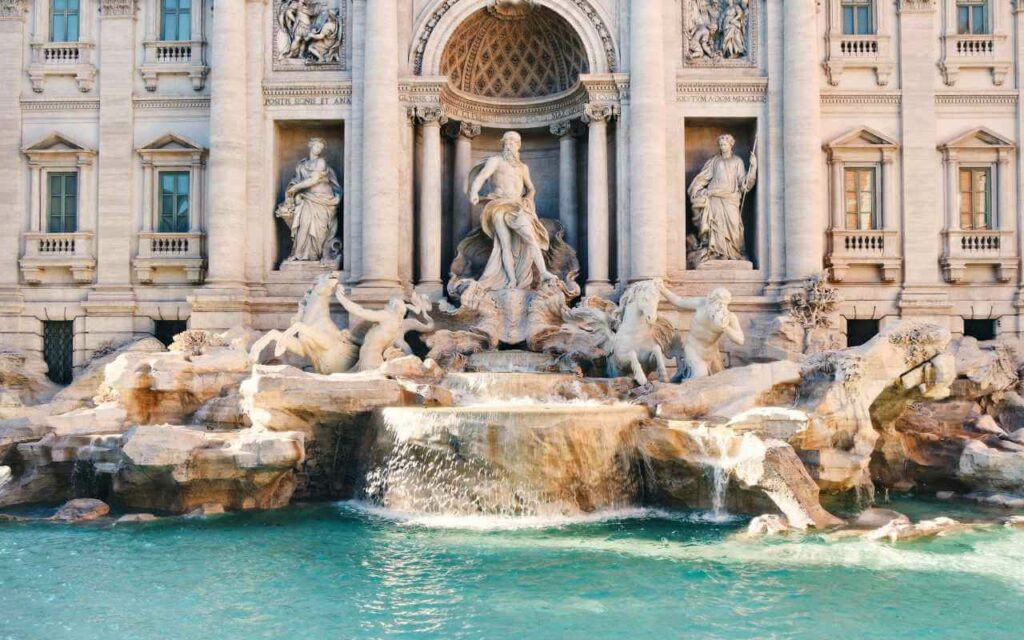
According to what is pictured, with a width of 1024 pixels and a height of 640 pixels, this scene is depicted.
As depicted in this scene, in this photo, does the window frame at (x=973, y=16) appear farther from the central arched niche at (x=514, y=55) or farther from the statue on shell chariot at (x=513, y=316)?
the statue on shell chariot at (x=513, y=316)

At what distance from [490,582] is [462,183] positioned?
1320 centimetres

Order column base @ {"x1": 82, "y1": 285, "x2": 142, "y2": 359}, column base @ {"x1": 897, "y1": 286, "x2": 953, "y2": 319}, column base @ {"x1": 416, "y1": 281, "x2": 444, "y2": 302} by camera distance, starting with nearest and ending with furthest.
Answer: column base @ {"x1": 416, "y1": 281, "x2": 444, "y2": 302}
column base @ {"x1": 897, "y1": 286, "x2": 953, "y2": 319}
column base @ {"x1": 82, "y1": 285, "x2": 142, "y2": 359}

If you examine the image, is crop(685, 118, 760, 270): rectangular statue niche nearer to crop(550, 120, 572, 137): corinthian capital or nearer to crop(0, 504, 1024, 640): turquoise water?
crop(550, 120, 572, 137): corinthian capital

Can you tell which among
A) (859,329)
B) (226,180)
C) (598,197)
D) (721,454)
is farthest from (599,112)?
(721,454)

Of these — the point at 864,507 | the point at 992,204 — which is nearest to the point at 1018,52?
the point at 992,204

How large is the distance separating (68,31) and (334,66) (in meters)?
6.80

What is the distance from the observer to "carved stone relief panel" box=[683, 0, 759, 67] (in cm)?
1945

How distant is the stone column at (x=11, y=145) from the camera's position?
65.8 ft

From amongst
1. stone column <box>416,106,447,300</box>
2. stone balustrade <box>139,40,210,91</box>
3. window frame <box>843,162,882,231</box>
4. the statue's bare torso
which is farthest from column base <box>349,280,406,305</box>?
window frame <box>843,162,882,231</box>

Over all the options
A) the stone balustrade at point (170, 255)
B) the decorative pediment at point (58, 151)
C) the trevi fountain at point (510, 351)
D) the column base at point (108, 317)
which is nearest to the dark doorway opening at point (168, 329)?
the trevi fountain at point (510, 351)

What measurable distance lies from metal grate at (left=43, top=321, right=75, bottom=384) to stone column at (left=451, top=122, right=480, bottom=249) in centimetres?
943

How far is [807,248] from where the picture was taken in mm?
18625

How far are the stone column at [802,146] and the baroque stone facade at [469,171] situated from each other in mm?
55

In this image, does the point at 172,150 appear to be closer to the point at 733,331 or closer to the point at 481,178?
the point at 481,178
